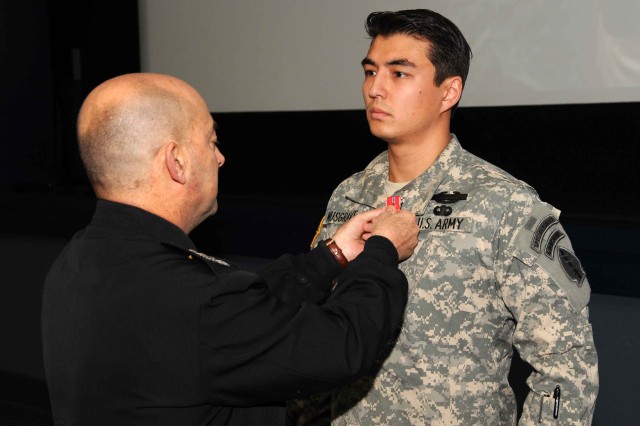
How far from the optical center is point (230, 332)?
1.06 m

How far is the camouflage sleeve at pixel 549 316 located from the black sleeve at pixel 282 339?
1.13 ft

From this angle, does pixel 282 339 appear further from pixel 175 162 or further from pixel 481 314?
pixel 481 314

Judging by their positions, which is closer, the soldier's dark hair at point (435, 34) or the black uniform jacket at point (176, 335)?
the black uniform jacket at point (176, 335)

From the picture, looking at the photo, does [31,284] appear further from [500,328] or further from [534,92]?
[500,328]

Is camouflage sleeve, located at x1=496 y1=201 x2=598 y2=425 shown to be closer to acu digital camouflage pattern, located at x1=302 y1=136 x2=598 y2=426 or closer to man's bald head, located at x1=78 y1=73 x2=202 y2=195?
acu digital camouflage pattern, located at x1=302 y1=136 x2=598 y2=426

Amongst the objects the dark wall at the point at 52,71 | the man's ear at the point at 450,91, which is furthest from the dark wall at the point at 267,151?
the man's ear at the point at 450,91

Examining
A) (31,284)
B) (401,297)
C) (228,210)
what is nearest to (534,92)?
(228,210)

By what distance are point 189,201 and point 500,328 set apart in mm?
693

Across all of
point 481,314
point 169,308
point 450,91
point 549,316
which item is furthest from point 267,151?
point 169,308

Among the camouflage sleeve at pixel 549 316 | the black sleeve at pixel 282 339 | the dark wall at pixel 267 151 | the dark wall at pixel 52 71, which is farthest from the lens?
the dark wall at pixel 52 71

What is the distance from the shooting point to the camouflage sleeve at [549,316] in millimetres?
1364

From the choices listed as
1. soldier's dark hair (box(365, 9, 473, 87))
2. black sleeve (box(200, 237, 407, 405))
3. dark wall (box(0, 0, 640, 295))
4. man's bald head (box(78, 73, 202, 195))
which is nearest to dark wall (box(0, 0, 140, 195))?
dark wall (box(0, 0, 640, 295))

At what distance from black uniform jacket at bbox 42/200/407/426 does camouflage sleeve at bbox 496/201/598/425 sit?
356 mm

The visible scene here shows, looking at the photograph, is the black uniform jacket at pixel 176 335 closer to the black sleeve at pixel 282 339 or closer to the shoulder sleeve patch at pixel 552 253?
the black sleeve at pixel 282 339
